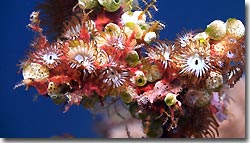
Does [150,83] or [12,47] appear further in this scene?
[12,47]

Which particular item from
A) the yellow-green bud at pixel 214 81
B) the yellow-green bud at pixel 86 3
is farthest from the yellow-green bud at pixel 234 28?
the yellow-green bud at pixel 86 3

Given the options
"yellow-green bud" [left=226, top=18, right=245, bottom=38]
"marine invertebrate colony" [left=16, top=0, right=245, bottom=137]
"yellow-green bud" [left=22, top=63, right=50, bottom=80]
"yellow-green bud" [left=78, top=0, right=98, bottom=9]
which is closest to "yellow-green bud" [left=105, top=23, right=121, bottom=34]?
"marine invertebrate colony" [left=16, top=0, right=245, bottom=137]

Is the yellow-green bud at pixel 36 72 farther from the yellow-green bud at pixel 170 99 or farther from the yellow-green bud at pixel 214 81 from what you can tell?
the yellow-green bud at pixel 214 81

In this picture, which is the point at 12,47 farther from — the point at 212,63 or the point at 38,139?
the point at 212,63

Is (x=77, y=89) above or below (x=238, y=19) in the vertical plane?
below

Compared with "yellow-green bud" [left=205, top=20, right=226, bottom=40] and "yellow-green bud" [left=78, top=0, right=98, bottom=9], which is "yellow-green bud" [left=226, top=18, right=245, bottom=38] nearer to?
"yellow-green bud" [left=205, top=20, right=226, bottom=40]

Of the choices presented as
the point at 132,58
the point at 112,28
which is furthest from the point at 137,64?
the point at 112,28

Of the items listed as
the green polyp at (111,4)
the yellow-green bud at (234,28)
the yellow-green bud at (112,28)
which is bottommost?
the yellow-green bud at (112,28)

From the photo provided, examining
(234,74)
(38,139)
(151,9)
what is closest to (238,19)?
(234,74)

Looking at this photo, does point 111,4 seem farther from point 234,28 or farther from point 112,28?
point 234,28
